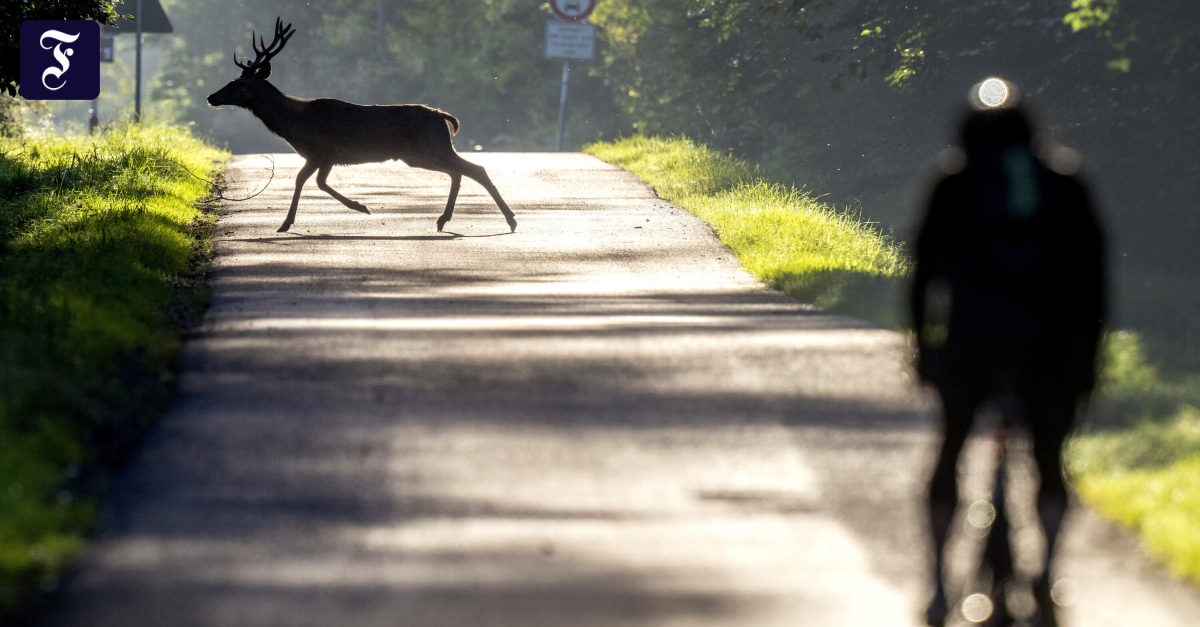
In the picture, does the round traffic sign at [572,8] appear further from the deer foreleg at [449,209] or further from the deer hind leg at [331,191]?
the deer foreleg at [449,209]

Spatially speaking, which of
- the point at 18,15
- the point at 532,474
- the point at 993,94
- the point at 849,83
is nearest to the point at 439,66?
the point at 849,83

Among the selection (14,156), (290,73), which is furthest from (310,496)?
(290,73)

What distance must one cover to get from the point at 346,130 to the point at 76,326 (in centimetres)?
698

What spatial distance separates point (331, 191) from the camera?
15797 millimetres

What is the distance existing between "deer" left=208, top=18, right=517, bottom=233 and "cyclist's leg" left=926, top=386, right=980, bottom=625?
34.9 feet

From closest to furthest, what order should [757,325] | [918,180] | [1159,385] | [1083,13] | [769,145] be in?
[1159,385], [757,325], [1083,13], [918,180], [769,145]

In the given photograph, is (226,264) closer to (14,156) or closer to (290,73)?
(14,156)

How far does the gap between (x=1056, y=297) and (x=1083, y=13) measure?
998cm

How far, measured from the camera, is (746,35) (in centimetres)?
2908

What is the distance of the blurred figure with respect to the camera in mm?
4918

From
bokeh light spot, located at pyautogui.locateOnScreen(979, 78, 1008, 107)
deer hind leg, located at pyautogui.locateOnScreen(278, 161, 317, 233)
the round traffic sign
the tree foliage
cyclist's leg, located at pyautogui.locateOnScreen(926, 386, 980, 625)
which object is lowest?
the tree foliage
